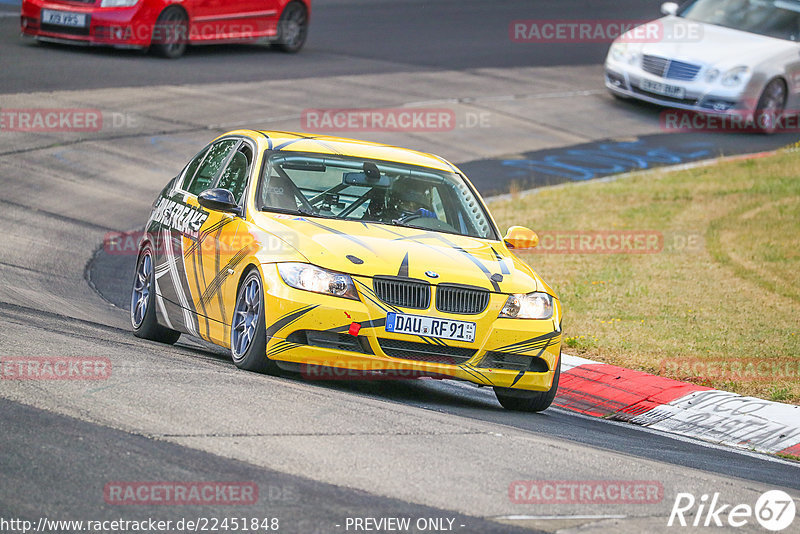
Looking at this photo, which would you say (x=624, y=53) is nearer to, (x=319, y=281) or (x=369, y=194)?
(x=369, y=194)

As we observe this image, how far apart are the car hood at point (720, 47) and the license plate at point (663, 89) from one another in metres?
0.49

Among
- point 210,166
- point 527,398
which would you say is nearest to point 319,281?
point 527,398

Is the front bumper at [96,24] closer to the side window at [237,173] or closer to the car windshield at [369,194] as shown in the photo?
the side window at [237,173]

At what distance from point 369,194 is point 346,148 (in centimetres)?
58

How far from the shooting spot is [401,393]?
29.5ft

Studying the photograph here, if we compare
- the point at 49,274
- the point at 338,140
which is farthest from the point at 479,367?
the point at 49,274

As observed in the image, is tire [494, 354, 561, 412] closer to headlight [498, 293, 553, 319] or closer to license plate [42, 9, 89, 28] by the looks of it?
headlight [498, 293, 553, 319]

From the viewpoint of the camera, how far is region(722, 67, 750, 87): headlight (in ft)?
72.4

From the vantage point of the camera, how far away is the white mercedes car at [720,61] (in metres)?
22.2

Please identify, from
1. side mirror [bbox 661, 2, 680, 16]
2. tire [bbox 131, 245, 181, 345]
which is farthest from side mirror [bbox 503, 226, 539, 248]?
side mirror [bbox 661, 2, 680, 16]

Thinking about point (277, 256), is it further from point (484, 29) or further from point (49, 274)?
point (484, 29)

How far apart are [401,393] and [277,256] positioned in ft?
4.75

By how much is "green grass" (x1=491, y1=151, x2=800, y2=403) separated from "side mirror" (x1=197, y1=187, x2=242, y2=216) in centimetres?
361

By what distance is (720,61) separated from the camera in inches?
876
